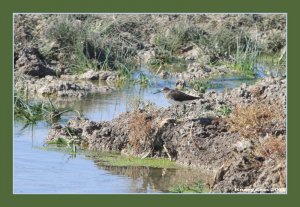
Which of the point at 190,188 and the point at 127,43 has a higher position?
the point at 127,43

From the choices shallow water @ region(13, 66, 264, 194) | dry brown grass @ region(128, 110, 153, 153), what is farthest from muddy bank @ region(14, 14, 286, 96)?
dry brown grass @ region(128, 110, 153, 153)

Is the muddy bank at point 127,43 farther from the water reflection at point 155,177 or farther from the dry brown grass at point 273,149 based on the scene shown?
the dry brown grass at point 273,149

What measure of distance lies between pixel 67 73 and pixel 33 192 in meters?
6.27

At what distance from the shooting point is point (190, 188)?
12.2 meters

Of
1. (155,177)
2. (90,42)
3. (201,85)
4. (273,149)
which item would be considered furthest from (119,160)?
(90,42)

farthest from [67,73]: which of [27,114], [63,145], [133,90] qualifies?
[63,145]

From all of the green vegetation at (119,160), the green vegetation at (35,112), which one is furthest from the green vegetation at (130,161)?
the green vegetation at (35,112)

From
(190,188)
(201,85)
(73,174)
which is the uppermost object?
(201,85)

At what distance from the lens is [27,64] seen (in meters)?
17.9

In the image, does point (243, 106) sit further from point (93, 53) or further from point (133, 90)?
point (93, 53)

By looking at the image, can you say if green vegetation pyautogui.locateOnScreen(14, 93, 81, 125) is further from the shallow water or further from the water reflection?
the water reflection

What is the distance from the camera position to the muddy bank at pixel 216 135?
1211 cm

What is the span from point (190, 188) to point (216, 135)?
1.11m

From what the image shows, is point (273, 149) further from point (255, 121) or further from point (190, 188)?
point (190, 188)
